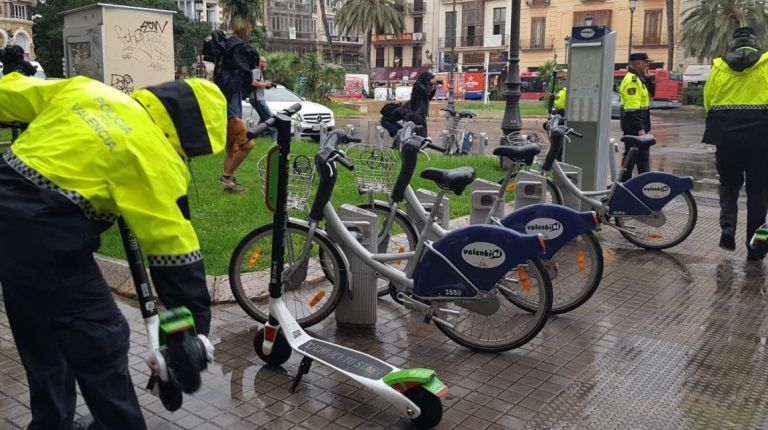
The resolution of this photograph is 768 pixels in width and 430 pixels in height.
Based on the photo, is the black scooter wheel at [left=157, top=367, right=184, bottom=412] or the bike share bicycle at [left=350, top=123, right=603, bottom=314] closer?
the black scooter wheel at [left=157, top=367, right=184, bottom=412]

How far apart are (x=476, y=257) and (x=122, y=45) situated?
10162mm

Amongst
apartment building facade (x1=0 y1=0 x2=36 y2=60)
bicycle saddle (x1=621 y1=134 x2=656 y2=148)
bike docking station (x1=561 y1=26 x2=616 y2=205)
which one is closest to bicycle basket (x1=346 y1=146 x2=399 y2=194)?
bicycle saddle (x1=621 y1=134 x2=656 y2=148)

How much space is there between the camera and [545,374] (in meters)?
4.28

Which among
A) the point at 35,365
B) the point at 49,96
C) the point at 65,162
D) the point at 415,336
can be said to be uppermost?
the point at 49,96

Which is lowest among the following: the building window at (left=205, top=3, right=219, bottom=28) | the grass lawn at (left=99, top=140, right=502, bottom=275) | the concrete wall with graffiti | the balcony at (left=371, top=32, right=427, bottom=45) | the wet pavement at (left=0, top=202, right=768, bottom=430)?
the wet pavement at (left=0, top=202, right=768, bottom=430)

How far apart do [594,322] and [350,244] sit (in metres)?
1.86

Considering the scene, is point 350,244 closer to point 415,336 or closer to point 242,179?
point 415,336

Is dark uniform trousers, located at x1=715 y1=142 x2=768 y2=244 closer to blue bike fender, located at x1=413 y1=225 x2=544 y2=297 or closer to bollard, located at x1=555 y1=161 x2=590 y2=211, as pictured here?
bollard, located at x1=555 y1=161 x2=590 y2=211

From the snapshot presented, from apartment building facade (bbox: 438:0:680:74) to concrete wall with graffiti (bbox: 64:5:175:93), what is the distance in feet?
127

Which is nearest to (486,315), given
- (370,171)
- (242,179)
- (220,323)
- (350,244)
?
(350,244)

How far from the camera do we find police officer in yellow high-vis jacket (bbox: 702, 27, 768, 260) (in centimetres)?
662

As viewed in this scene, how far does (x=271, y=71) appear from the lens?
31219 mm

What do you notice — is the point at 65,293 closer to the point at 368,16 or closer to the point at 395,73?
the point at 368,16

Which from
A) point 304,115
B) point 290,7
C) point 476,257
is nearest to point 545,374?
point 476,257
